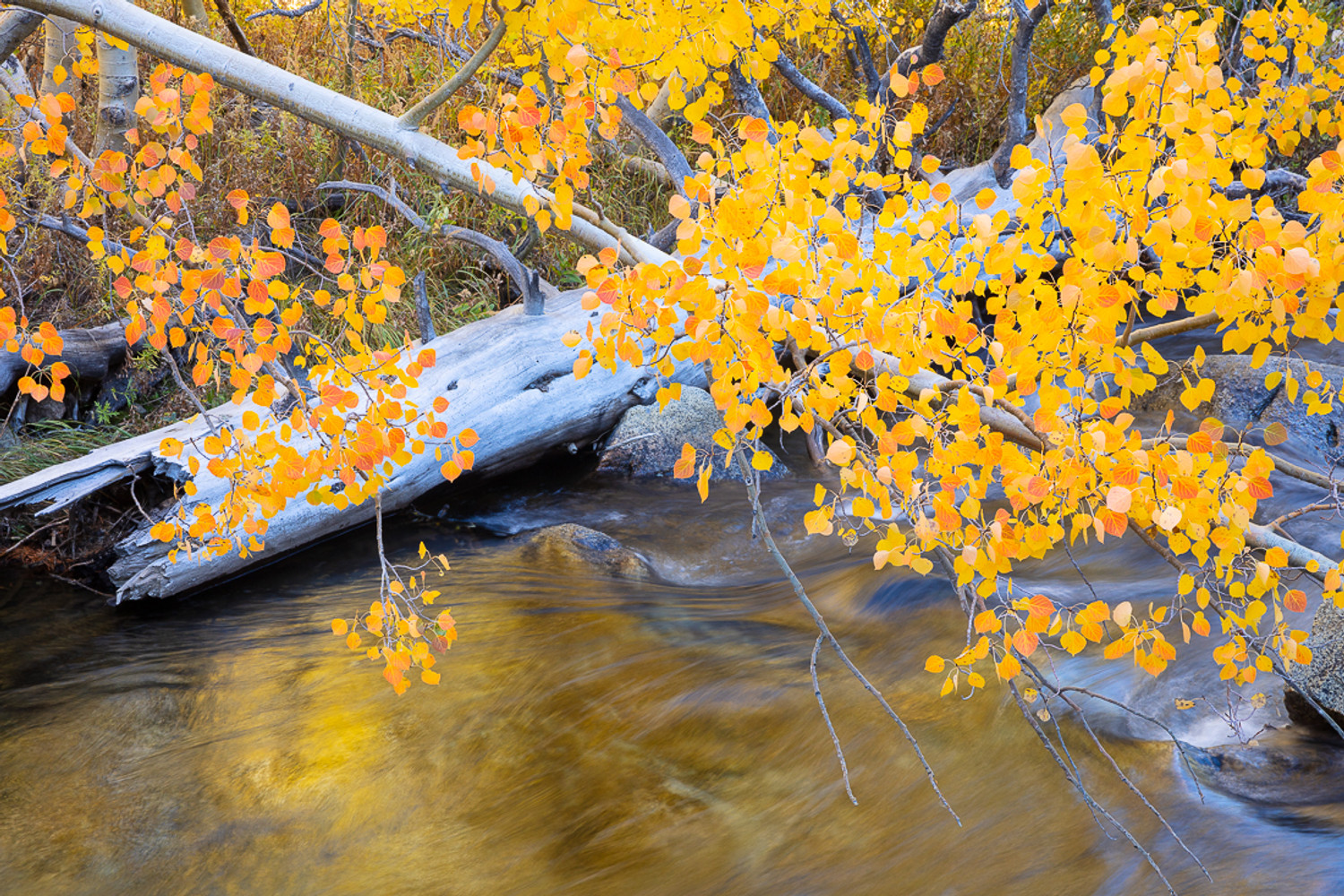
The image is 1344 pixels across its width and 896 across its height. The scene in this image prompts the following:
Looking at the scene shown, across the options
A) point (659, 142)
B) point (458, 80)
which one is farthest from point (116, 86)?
point (458, 80)

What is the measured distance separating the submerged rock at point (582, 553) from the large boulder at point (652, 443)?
2.72 ft

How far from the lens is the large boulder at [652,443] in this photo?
213 inches

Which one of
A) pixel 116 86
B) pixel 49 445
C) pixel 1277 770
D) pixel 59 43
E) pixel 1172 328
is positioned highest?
pixel 59 43

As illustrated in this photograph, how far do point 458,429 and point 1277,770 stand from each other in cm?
371

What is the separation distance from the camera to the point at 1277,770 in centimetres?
263

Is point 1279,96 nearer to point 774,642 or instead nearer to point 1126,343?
point 1126,343

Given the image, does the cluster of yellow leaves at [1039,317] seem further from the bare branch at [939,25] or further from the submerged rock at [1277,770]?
the bare branch at [939,25]

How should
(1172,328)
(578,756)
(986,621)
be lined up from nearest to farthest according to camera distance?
(986,621)
(1172,328)
(578,756)

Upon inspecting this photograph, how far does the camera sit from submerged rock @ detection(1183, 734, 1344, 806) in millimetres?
2537

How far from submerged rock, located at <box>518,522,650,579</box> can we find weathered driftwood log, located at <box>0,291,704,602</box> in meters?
0.59

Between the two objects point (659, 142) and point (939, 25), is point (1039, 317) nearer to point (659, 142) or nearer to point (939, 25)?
point (659, 142)

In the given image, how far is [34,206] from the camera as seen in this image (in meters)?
5.41

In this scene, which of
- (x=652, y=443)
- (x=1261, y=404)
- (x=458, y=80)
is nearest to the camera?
(x=458, y=80)

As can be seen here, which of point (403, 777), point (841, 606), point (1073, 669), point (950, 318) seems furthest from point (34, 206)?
point (1073, 669)
